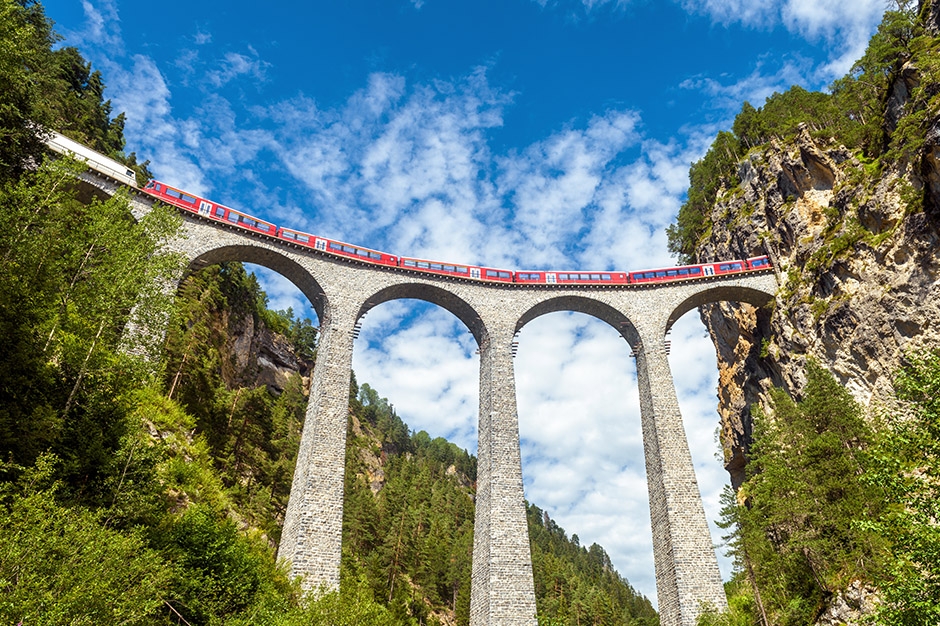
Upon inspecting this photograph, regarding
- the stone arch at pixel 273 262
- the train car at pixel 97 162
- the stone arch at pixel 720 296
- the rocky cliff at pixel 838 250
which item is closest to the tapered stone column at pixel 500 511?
the stone arch at pixel 273 262

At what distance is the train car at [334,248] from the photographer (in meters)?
30.4

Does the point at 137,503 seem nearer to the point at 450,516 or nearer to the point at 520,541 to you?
the point at 520,541

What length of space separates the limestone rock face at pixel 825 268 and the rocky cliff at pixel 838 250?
0.20 feet

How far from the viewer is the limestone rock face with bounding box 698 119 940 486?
79.7 ft

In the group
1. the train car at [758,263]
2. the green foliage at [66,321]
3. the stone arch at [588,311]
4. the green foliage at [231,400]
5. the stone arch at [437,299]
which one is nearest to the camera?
the green foliage at [66,321]

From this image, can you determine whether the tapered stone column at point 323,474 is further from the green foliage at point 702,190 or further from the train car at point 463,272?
the green foliage at point 702,190

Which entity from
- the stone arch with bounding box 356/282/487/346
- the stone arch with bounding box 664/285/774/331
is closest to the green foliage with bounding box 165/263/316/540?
the stone arch with bounding box 356/282/487/346

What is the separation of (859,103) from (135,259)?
39.9 meters

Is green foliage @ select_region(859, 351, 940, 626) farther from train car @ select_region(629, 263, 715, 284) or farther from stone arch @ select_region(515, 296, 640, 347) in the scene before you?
train car @ select_region(629, 263, 715, 284)

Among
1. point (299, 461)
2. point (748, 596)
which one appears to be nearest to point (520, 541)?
point (299, 461)

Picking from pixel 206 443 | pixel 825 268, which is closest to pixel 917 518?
pixel 825 268

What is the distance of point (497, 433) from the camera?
28156mm

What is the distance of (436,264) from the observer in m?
32.7

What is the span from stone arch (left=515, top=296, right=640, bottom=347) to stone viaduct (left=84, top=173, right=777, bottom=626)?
3.4 inches
